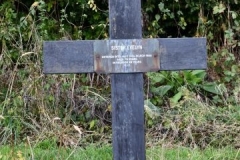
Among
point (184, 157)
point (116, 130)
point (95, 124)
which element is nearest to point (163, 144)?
point (184, 157)

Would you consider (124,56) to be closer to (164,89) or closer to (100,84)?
(164,89)

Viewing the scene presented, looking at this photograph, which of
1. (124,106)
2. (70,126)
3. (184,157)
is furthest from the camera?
(70,126)

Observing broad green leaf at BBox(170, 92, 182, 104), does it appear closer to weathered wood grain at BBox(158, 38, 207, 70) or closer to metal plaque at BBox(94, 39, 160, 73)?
weathered wood grain at BBox(158, 38, 207, 70)

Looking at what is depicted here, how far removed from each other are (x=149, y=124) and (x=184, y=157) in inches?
25.5

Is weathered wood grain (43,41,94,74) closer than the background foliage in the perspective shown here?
Yes

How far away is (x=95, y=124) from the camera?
4449 mm

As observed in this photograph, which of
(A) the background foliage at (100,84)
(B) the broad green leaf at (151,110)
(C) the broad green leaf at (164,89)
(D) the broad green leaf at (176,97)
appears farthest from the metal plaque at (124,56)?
(C) the broad green leaf at (164,89)

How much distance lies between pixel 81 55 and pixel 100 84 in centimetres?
214

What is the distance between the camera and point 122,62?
9.41 feet

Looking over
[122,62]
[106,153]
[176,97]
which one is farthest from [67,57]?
[176,97]

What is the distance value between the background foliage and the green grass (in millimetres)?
115

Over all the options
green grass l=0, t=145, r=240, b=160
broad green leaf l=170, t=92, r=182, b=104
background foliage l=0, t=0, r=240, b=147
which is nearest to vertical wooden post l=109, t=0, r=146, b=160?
background foliage l=0, t=0, r=240, b=147

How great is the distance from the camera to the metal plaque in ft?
9.40

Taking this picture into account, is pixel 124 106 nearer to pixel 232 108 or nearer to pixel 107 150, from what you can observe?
pixel 107 150
